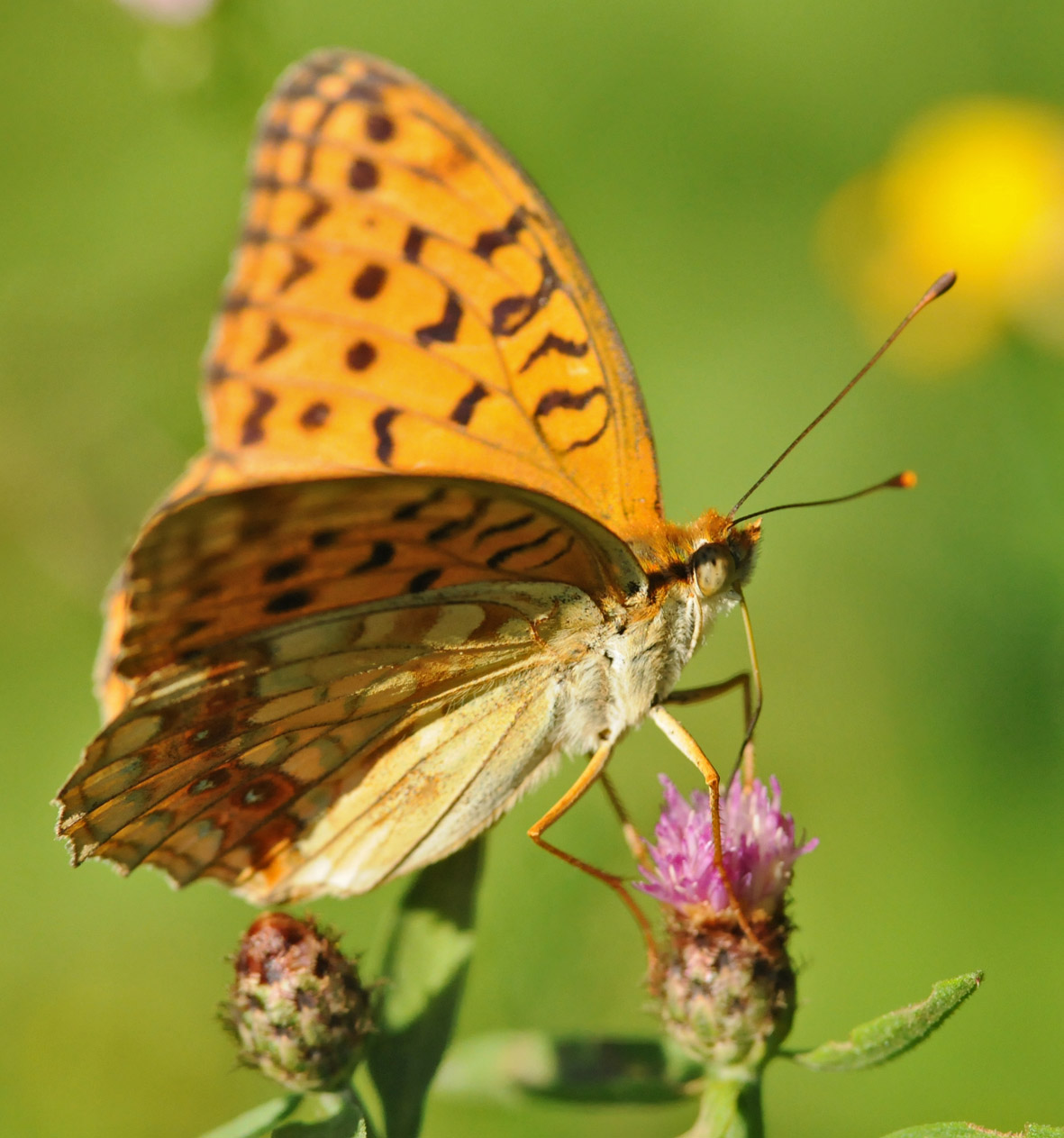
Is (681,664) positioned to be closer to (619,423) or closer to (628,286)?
(619,423)

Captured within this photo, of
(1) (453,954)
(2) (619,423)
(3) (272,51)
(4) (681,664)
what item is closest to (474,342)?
(2) (619,423)

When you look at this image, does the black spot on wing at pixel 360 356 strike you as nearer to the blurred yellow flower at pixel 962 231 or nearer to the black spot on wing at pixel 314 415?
the black spot on wing at pixel 314 415

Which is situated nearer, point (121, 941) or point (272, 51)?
point (121, 941)

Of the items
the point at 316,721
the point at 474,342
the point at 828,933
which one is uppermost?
the point at 474,342

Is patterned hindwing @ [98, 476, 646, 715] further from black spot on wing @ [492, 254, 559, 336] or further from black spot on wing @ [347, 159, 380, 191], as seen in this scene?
black spot on wing @ [347, 159, 380, 191]

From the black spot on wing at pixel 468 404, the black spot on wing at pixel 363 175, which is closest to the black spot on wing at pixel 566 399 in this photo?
the black spot on wing at pixel 468 404

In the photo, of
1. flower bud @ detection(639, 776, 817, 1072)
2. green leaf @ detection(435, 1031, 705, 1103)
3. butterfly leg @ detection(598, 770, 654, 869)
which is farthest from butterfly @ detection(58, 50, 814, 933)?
green leaf @ detection(435, 1031, 705, 1103)

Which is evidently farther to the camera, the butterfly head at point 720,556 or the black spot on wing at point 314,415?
the black spot on wing at point 314,415
